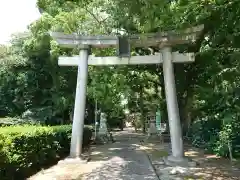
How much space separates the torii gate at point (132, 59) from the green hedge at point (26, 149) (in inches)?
30.4

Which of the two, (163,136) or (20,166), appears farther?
(163,136)

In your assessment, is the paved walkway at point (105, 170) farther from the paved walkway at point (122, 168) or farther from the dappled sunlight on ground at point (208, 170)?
the dappled sunlight on ground at point (208, 170)

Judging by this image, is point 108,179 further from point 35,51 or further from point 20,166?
point 35,51

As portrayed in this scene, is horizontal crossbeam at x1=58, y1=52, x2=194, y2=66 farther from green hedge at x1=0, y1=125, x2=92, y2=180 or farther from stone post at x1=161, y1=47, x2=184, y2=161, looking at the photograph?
green hedge at x1=0, y1=125, x2=92, y2=180

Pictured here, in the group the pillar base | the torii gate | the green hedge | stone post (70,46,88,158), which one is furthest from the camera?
stone post (70,46,88,158)

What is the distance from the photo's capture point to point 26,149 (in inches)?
307

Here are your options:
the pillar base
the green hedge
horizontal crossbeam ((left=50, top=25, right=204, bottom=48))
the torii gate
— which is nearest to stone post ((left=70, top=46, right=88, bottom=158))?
the torii gate

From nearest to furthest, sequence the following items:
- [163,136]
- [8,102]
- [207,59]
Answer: [207,59] → [163,136] → [8,102]

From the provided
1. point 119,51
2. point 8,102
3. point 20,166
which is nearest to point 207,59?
point 119,51

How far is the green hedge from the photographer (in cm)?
654

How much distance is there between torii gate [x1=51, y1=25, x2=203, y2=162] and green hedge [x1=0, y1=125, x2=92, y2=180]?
772 millimetres

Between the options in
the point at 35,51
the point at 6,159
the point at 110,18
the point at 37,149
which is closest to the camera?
the point at 6,159

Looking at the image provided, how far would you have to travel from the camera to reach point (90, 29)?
16.8 metres

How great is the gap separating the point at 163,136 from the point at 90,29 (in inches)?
277
